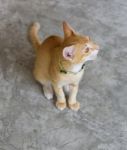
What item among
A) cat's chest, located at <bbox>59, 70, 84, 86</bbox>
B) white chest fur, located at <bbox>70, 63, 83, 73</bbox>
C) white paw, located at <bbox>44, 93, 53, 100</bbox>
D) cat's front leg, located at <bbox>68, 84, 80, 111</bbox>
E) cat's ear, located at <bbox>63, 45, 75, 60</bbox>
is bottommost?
white paw, located at <bbox>44, 93, 53, 100</bbox>

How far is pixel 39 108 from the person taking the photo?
5.12 feet

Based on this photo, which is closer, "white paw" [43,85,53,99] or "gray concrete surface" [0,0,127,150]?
"gray concrete surface" [0,0,127,150]

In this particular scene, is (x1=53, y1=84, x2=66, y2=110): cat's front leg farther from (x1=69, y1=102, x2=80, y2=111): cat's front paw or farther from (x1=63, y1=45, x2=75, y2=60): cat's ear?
(x1=63, y1=45, x2=75, y2=60): cat's ear

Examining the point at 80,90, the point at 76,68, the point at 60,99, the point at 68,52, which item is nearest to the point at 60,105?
the point at 60,99

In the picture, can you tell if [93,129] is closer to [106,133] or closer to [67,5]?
[106,133]

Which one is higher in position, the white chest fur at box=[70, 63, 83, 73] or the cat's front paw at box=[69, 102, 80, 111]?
the white chest fur at box=[70, 63, 83, 73]

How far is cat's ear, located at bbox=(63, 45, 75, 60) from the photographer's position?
1.17m

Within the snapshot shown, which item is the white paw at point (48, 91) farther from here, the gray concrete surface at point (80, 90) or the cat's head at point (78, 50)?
the cat's head at point (78, 50)

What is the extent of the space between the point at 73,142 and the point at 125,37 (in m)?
0.71

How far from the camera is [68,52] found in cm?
118

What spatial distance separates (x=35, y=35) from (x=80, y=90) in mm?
381

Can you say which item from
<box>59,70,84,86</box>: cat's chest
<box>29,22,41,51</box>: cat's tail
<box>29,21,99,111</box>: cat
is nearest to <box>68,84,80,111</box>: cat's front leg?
<box>29,21,99,111</box>: cat

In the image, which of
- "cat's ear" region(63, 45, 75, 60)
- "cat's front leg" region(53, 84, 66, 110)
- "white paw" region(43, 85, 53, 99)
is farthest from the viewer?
"white paw" region(43, 85, 53, 99)

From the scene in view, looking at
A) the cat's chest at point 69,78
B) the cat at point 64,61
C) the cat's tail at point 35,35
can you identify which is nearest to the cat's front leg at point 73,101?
the cat at point 64,61
